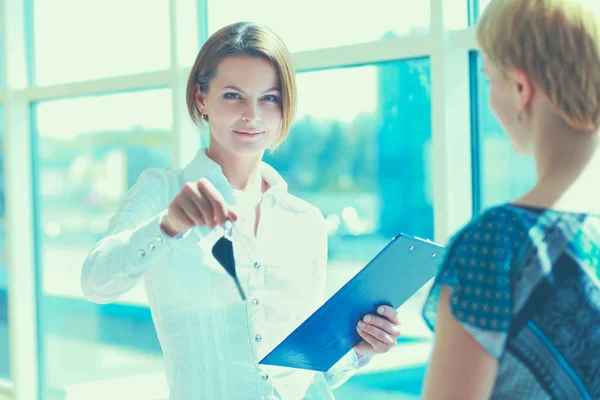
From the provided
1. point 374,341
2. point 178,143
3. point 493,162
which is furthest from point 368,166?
point 374,341

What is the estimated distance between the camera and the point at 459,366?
0.83 m

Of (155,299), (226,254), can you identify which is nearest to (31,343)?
(155,299)

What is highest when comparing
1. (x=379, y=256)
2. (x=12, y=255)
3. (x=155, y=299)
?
(x=379, y=256)

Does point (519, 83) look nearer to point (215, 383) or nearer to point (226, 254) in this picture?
point (226, 254)

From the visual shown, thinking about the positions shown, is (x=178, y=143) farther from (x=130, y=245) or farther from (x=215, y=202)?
(x=215, y=202)

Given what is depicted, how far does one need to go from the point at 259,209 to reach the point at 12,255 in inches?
91.9

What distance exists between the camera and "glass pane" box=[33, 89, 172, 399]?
3.38 meters

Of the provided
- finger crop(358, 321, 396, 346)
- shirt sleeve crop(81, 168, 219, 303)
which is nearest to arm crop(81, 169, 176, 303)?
shirt sleeve crop(81, 168, 219, 303)

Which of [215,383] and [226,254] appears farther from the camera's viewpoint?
[215,383]

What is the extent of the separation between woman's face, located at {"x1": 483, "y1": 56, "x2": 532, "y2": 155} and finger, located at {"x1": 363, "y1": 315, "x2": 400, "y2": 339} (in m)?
0.56

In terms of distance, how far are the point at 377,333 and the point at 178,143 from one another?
153 centimetres

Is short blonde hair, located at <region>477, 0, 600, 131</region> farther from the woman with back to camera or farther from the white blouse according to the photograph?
the white blouse

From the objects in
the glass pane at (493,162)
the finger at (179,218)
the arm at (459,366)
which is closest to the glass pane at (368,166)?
the glass pane at (493,162)

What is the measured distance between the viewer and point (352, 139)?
2.48 m
